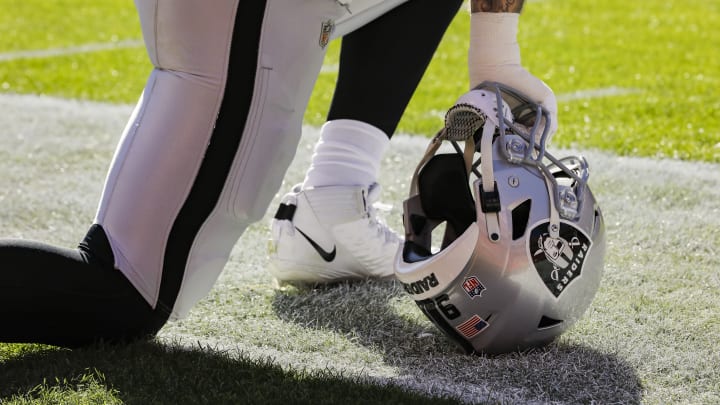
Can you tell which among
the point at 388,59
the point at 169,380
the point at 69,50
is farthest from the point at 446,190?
Answer: the point at 69,50

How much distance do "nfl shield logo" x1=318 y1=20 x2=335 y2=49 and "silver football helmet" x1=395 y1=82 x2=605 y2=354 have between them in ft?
0.88

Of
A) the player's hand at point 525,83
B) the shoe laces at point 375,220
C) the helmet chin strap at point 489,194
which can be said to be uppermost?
the player's hand at point 525,83

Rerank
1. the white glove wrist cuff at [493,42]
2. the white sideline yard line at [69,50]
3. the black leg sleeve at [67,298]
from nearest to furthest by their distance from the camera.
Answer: the black leg sleeve at [67,298] < the white glove wrist cuff at [493,42] < the white sideline yard line at [69,50]

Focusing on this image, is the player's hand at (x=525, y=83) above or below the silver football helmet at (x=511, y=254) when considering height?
above

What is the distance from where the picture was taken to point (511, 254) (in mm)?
1722

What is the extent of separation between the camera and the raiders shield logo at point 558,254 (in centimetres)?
174

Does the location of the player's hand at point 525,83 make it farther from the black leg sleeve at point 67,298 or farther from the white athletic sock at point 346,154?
the black leg sleeve at point 67,298

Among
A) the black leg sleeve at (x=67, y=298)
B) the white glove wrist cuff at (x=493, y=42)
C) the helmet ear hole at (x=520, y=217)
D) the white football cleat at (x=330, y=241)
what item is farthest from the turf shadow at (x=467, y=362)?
the white glove wrist cuff at (x=493, y=42)

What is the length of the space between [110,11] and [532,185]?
589 centimetres

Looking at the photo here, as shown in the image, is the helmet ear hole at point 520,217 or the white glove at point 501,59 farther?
the white glove at point 501,59

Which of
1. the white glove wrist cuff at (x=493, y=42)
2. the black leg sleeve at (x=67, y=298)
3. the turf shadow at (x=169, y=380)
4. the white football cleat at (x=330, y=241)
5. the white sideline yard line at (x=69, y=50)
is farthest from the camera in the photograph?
the white sideline yard line at (x=69, y=50)

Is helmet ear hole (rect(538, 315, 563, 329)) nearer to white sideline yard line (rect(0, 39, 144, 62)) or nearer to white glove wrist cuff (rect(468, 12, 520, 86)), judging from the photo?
white glove wrist cuff (rect(468, 12, 520, 86))

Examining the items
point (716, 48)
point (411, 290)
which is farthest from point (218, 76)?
point (716, 48)

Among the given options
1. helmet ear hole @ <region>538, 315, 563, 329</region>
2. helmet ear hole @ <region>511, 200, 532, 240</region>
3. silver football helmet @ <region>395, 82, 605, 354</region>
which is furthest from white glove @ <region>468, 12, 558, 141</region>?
helmet ear hole @ <region>538, 315, 563, 329</region>
